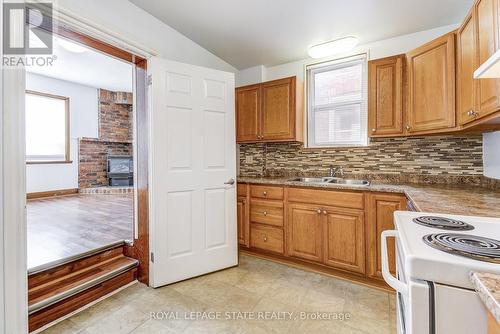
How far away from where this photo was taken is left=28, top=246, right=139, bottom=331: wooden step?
5.35 ft

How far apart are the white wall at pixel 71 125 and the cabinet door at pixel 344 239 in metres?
5.75

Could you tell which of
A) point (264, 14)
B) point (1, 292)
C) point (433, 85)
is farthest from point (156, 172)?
point (433, 85)

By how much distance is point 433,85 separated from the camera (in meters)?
2.02

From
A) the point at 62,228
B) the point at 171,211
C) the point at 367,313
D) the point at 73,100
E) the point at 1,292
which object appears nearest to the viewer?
Result: the point at 1,292

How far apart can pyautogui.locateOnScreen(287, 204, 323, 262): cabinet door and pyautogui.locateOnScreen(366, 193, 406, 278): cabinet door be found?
0.44m

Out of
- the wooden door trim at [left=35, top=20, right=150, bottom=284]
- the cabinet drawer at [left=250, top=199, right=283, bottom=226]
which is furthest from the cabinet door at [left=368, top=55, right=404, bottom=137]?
the wooden door trim at [left=35, top=20, right=150, bottom=284]

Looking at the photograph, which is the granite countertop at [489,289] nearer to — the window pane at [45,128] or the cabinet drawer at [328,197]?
the cabinet drawer at [328,197]

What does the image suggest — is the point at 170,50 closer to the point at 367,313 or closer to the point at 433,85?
the point at 433,85

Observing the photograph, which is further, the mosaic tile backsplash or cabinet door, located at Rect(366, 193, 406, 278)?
the mosaic tile backsplash

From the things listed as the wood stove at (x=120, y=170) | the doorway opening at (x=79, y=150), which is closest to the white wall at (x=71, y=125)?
the doorway opening at (x=79, y=150)

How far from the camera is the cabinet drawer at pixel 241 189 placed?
9.38 feet

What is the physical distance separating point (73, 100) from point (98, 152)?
1306 millimetres

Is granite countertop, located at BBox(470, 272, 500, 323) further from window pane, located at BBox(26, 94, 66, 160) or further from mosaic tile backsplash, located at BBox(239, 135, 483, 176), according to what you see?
window pane, located at BBox(26, 94, 66, 160)

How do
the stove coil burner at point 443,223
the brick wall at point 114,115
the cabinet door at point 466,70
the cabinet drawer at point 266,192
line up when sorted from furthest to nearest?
the brick wall at point 114,115 < the cabinet drawer at point 266,192 < the cabinet door at point 466,70 < the stove coil burner at point 443,223
